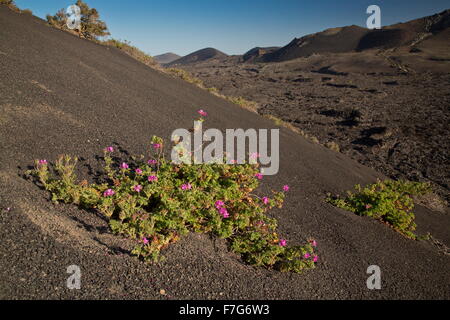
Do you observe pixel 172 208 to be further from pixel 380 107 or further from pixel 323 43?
pixel 323 43

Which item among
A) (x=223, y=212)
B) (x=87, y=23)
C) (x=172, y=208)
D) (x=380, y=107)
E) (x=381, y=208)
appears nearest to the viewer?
(x=172, y=208)

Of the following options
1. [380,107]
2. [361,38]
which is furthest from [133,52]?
[361,38]

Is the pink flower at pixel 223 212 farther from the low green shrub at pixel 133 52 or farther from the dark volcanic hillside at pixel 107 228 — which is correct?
the low green shrub at pixel 133 52

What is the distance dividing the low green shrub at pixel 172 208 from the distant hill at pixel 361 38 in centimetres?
7272

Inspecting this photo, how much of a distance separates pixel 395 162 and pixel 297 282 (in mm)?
11613

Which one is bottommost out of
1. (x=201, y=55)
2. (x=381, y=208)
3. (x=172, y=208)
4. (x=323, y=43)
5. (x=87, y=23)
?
(x=381, y=208)

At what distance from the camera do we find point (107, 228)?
2.86m

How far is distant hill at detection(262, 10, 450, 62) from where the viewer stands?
215 feet

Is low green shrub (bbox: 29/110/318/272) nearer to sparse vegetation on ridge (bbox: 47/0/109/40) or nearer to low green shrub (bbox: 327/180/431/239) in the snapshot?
low green shrub (bbox: 327/180/431/239)

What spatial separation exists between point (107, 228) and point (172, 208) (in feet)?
2.31

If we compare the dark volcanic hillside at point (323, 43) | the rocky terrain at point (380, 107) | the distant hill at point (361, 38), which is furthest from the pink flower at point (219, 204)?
the dark volcanic hillside at point (323, 43)

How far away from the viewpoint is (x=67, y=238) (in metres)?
2.54

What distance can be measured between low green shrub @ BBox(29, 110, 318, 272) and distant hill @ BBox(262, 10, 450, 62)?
239 feet

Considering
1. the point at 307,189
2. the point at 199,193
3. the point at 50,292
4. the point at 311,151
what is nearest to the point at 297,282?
the point at 199,193
